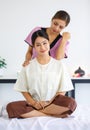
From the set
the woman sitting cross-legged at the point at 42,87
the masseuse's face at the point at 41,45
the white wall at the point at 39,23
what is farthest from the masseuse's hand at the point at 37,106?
the white wall at the point at 39,23

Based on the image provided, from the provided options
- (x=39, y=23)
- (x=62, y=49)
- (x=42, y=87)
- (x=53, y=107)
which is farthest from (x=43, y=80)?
(x=39, y=23)

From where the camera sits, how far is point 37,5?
98.2 inches

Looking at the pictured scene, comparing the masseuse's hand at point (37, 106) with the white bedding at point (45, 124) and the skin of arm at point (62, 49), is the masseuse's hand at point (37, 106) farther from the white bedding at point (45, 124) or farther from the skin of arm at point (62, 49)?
the skin of arm at point (62, 49)

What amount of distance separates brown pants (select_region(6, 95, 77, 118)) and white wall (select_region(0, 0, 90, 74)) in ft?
4.10

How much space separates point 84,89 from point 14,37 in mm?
823

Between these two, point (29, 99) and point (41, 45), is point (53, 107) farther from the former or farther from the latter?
point (41, 45)

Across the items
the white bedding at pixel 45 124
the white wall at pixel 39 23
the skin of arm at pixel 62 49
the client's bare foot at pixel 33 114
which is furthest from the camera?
the white wall at pixel 39 23

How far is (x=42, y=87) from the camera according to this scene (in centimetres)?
129

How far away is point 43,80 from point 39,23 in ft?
4.25

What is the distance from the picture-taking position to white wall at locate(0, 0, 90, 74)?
249 centimetres

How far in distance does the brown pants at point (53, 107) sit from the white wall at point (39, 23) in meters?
1.25

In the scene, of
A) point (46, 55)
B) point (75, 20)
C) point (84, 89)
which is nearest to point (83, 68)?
point (84, 89)

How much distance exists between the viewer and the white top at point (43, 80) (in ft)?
4.24

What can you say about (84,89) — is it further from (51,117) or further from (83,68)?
(51,117)
